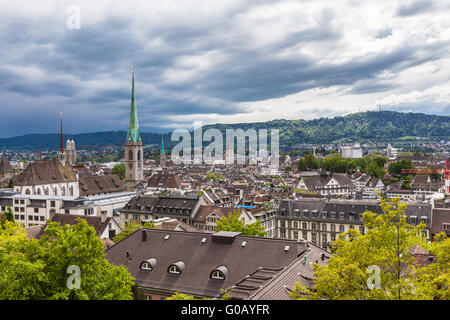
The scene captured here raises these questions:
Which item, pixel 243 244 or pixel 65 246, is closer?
pixel 65 246

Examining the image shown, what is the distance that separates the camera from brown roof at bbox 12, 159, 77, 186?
3883 inches

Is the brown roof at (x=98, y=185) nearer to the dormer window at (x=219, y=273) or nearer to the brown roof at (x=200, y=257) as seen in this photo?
the brown roof at (x=200, y=257)

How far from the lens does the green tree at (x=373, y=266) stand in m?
17.0

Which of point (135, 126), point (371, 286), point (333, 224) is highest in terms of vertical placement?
point (135, 126)

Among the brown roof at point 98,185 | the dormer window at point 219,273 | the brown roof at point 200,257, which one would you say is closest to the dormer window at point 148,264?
the brown roof at point 200,257

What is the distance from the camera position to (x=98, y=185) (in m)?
120

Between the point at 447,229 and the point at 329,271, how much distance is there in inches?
1919

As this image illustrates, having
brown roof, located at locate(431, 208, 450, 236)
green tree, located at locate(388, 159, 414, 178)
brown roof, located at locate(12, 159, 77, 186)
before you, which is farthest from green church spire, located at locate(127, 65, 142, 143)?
green tree, located at locate(388, 159, 414, 178)

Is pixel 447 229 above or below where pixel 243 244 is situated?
below

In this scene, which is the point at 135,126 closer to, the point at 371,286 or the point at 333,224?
the point at 333,224

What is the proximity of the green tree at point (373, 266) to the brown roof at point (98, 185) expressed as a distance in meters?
105

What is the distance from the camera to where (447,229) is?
57656 mm

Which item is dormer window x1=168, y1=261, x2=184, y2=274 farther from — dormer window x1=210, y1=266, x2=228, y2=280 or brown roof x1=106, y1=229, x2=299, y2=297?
dormer window x1=210, y1=266, x2=228, y2=280
